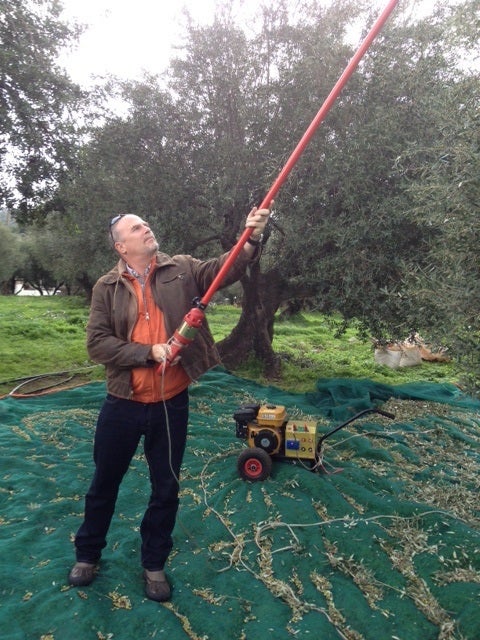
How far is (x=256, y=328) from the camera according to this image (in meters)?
10.4

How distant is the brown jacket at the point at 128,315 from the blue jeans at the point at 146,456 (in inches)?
6.6

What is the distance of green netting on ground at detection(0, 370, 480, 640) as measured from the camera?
3.04m

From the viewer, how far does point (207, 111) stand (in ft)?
28.7

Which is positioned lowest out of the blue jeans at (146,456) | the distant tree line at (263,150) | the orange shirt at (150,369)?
the blue jeans at (146,456)

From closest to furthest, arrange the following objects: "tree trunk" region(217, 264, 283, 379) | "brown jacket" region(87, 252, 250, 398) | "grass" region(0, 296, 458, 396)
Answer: "brown jacket" region(87, 252, 250, 398), "grass" region(0, 296, 458, 396), "tree trunk" region(217, 264, 283, 379)

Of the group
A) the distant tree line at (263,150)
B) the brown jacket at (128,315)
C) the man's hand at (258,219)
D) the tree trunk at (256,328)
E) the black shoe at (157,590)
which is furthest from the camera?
the tree trunk at (256,328)

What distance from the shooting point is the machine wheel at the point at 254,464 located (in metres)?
4.64

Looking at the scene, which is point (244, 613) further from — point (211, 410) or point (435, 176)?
point (211, 410)

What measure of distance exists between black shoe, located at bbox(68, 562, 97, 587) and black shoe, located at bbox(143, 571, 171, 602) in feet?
1.32

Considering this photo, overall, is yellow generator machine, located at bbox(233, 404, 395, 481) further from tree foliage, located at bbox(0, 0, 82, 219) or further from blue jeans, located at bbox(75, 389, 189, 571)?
tree foliage, located at bbox(0, 0, 82, 219)

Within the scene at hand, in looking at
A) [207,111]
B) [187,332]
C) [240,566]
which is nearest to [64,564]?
[240,566]

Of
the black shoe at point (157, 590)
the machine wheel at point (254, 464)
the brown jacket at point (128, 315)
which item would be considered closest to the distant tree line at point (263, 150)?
the machine wheel at point (254, 464)

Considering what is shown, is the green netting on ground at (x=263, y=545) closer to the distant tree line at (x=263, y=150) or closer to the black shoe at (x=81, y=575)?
the black shoe at (x=81, y=575)

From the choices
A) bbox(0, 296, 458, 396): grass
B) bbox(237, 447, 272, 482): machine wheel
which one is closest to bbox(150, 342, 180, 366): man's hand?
bbox(237, 447, 272, 482): machine wheel
